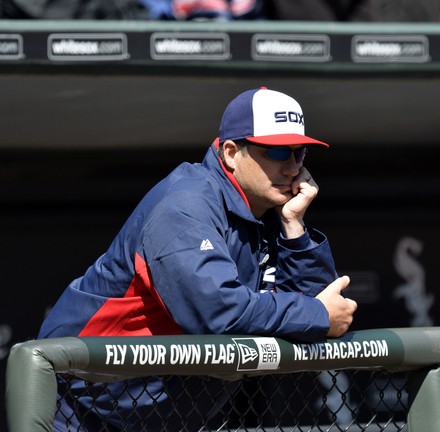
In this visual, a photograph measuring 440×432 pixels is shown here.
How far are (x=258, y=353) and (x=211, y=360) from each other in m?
0.11

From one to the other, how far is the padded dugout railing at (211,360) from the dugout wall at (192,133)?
88.7 inches

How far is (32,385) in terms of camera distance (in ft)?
6.57

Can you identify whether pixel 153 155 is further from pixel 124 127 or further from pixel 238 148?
pixel 238 148

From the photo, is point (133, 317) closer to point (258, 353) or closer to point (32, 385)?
point (258, 353)

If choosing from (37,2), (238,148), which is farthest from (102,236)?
(238,148)

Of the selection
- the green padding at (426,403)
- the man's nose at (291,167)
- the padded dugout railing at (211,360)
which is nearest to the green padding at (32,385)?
the padded dugout railing at (211,360)

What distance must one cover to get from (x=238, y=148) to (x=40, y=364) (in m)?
0.94

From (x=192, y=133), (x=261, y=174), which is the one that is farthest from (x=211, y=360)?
(x=192, y=133)

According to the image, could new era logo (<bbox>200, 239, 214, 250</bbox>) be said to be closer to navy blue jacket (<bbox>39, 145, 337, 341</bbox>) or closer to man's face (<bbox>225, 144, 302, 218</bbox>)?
navy blue jacket (<bbox>39, 145, 337, 341</bbox>)

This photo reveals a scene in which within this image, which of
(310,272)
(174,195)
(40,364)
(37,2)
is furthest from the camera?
(37,2)

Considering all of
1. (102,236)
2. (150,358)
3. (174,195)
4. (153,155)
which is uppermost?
(174,195)

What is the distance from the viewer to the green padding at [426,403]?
241cm

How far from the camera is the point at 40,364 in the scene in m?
2.01

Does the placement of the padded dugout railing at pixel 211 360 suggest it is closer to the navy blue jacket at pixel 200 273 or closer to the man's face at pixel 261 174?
the navy blue jacket at pixel 200 273
